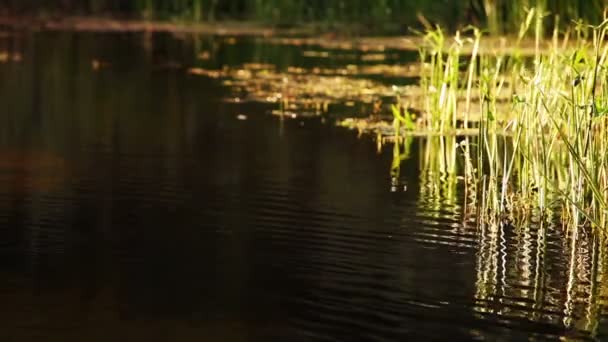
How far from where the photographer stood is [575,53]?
9.68 m

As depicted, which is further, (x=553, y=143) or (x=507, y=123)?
(x=507, y=123)

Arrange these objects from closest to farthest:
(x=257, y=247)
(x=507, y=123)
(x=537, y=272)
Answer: (x=537, y=272) < (x=257, y=247) < (x=507, y=123)

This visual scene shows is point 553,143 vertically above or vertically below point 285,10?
below

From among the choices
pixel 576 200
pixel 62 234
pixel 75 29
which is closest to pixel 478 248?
pixel 576 200

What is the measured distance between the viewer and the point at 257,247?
8547 mm

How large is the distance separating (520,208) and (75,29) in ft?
63.7

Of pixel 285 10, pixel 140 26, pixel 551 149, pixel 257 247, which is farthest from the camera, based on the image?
pixel 285 10

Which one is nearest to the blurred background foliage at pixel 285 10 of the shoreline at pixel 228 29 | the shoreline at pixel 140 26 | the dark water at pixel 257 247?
the shoreline at pixel 228 29

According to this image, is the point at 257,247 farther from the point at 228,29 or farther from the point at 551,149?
the point at 228,29

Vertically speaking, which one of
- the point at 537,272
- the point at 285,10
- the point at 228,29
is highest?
the point at 285,10

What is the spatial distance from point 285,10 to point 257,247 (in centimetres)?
2233

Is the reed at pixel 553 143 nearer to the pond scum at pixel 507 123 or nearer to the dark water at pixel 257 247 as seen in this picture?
the pond scum at pixel 507 123

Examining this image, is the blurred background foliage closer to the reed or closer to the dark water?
the dark water

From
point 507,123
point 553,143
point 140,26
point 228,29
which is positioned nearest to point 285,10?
point 228,29
